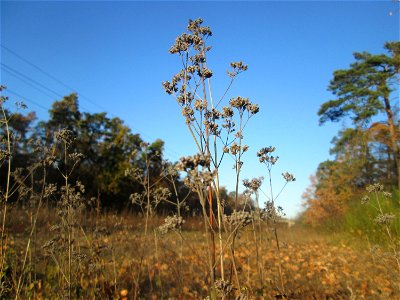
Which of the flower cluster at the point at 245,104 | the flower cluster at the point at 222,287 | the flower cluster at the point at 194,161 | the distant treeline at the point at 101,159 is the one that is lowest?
the flower cluster at the point at 222,287

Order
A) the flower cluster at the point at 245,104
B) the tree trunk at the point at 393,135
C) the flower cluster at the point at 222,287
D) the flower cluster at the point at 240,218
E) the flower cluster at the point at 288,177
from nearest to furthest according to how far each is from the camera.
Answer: the flower cluster at the point at 222,287
the flower cluster at the point at 240,218
the flower cluster at the point at 245,104
the flower cluster at the point at 288,177
the tree trunk at the point at 393,135

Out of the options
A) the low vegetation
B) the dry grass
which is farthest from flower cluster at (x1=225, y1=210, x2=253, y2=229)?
the dry grass

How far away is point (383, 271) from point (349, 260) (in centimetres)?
167

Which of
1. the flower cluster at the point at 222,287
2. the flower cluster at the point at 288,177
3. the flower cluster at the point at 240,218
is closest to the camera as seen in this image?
the flower cluster at the point at 222,287

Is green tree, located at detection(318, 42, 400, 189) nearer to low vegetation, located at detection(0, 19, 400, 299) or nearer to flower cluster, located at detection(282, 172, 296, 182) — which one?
low vegetation, located at detection(0, 19, 400, 299)

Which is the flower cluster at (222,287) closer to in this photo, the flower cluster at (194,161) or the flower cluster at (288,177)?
the flower cluster at (194,161)

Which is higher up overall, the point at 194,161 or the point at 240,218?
the point at 194,161

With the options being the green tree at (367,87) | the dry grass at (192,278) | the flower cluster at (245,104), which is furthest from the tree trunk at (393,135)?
the flower cluster at (245,104)

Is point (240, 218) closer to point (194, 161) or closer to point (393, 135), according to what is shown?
point (194, 161)

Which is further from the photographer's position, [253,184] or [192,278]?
[192,278]

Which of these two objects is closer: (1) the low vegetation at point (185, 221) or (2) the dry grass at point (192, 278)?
(1) the low vegetation at point (185, 221)

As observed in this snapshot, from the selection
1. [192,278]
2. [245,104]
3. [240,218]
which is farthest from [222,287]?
[192,278]

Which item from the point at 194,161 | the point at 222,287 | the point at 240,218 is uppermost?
the point at 194,161

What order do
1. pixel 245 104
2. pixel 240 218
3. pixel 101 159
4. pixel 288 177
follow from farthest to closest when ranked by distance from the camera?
pixel 101 159 < pixel 288 177 < pixel 245 104 < pixel 240 218
